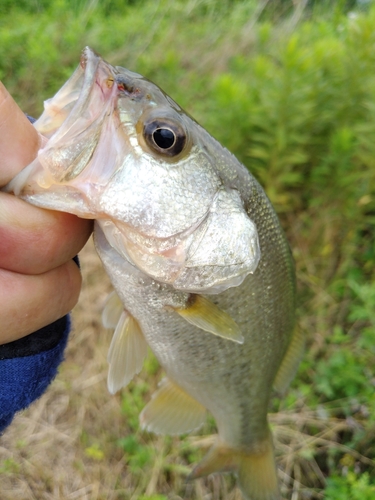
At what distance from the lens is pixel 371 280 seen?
220cm

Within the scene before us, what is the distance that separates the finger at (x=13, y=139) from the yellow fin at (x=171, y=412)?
2.73ft

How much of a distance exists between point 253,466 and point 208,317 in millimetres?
806

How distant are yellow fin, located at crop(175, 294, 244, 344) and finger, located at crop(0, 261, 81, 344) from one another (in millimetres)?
264

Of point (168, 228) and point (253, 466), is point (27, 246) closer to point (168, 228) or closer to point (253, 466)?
point (168, 228)

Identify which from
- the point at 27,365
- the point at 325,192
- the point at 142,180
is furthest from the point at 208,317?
the point at 325,192

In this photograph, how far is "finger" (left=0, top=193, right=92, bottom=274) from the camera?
2.39 ft

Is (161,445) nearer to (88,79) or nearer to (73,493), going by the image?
(73,493)

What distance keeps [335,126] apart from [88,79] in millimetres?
1863

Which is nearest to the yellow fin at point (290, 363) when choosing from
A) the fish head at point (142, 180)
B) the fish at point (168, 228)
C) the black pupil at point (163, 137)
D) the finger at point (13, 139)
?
the fish at point (168, 228)

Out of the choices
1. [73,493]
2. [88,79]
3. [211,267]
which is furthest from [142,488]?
[88,79]

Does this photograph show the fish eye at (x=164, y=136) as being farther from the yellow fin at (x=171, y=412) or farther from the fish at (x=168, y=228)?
the yellow fin at (x=171, y=412)

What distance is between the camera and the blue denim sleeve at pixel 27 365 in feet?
3.09

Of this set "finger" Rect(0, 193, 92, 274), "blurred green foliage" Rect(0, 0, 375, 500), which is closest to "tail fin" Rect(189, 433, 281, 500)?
"blurred green foliage" Rect(0, 0, 375, 500)

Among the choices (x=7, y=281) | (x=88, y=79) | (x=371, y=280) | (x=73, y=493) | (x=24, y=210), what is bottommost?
(x=73, y=493)
